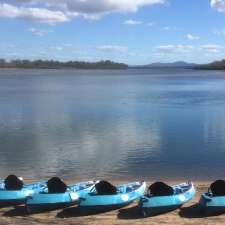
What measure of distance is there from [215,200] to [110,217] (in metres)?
2.65

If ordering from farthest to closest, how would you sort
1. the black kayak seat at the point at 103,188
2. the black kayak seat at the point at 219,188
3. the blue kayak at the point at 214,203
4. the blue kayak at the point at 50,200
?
1. the blue kayak at the point at 50,200
2. the black kayak seat at the point at 103,188
3. the black kayak seat at the point at 219,188
4. the blue kayak at the point at 214,203

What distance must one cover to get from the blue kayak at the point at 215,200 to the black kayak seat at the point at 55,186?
3643 mm

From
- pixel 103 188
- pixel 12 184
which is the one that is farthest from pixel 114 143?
pixel 103 188

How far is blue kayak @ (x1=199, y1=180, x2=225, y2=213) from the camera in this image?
13727mm

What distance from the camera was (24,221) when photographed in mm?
13805

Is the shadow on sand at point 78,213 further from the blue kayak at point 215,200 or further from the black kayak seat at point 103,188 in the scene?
the blue kayak at point 215,200

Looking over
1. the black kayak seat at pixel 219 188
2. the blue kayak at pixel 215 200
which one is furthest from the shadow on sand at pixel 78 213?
the black kayak seat at pixel 219 188

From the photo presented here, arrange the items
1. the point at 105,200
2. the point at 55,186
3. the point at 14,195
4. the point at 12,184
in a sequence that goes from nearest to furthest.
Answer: the point at 105,200
the point at 55,186
the point at 14,195
the point at 12,184

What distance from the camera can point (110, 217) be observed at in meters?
14.0

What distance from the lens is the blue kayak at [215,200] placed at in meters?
13.7

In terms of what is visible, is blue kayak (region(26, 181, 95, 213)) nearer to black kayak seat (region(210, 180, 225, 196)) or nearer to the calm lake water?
black kayak seat (region(210, 180, 225, 196))

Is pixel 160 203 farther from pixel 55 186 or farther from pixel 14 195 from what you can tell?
pixel 14 195

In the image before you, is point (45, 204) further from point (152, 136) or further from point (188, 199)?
point (152, 136)

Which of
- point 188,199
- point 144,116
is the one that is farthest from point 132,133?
point 188,199
